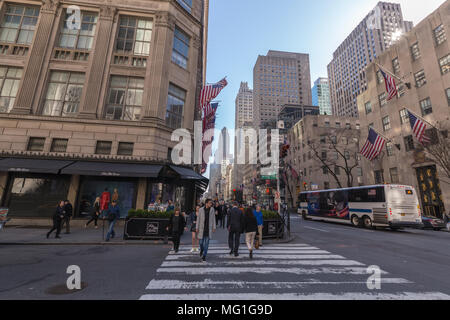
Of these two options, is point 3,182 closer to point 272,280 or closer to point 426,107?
point 272,280

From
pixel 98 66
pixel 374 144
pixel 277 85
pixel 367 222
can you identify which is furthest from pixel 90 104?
pixel 277 85

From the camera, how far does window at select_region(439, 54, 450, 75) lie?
76.2 feet

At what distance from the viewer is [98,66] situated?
1677 cm

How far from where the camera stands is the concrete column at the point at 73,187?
14.6 meters

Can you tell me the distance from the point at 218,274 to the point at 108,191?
1241cm

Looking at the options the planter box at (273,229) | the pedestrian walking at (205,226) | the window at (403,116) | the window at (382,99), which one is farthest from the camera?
the window at (382,99)

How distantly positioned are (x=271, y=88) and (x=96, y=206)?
434 ft

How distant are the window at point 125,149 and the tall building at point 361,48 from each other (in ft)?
413

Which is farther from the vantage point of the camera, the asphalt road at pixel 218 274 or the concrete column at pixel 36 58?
the concrete column at pixel 36 58

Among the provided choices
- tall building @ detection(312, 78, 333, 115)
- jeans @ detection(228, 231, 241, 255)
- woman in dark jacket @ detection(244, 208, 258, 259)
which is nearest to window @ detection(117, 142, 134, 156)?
jeans @ detection(228, 231, 241, 255)

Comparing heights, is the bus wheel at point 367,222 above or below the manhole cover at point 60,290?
above

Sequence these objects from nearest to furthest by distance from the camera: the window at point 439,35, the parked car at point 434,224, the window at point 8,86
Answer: the window at point 8,86 < the parked car at point 434,224 < the window at point 439,35

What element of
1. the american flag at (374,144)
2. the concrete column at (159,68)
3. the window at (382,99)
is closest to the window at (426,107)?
the window at (382,99)

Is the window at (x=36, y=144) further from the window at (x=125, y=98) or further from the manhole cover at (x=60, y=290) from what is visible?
the manhole cover at (x=60, y=290)
